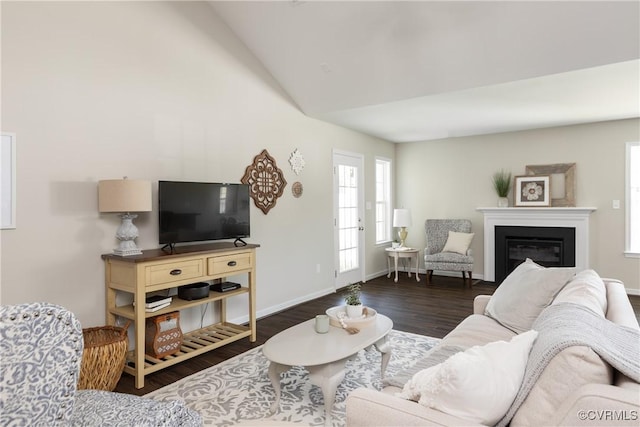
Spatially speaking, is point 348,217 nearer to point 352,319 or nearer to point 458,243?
point 458,243

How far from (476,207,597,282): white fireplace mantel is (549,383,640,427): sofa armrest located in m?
4.91

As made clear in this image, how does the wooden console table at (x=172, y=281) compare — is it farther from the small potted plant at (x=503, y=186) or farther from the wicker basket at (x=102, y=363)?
the small potted plant at (x=503, y=186)

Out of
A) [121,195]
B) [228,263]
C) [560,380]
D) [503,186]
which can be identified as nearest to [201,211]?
[228,263]

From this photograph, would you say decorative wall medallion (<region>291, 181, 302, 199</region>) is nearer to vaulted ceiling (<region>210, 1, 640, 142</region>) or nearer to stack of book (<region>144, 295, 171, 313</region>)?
vaulted ceiling (<region>210, 1, 640, 142</region>)

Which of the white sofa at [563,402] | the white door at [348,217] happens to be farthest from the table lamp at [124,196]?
the white door at [348,217]

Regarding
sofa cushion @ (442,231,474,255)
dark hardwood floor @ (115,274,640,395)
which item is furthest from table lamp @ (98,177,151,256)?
sofa cushion @ (442,231,474,255)

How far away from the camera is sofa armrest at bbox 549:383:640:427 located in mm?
892

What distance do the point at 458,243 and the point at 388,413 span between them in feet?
17.5

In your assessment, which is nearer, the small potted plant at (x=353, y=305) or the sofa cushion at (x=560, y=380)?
the sofa cushion at (x=560, y=380)

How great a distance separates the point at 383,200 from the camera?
6938 millimetres

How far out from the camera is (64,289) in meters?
2.76

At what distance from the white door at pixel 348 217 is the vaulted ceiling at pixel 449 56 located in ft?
3.17

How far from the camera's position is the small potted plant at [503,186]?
600 centimetres

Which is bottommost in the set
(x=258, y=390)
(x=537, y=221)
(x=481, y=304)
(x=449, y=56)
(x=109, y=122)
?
(x=258, y=390)
